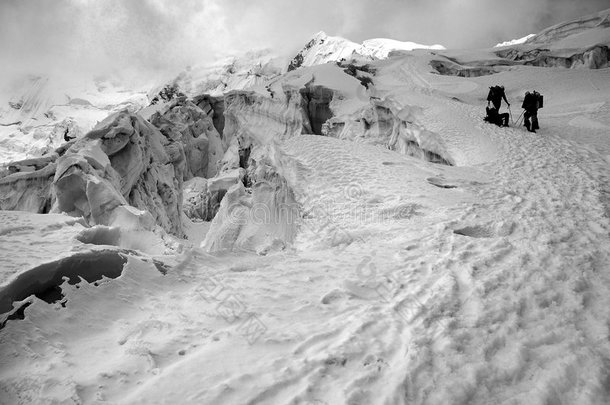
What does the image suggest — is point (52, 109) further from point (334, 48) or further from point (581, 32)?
point (581, 32)

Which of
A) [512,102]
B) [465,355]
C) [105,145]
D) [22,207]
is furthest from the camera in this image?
[512,102]

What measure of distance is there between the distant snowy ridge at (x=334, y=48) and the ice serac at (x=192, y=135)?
240 ft

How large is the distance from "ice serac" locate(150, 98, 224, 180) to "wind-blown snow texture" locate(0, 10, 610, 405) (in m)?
21.4

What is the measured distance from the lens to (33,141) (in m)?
103

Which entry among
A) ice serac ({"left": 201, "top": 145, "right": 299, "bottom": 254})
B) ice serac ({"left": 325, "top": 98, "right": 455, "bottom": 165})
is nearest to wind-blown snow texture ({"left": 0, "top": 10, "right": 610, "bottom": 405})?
Result: ice serac ({"left": 201, "top": 145, "right": 299, "bottom": 254})

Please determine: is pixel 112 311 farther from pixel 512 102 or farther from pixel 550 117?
pixel 512 102

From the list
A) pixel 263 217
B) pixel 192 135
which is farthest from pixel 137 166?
pixel 192 135

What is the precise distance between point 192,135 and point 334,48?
311 feet

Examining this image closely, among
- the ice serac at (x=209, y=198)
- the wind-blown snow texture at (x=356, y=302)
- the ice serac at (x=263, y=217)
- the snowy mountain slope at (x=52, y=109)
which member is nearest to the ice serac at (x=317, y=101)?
the ice serac at (x=209, y=198)

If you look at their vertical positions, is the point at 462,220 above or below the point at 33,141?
below

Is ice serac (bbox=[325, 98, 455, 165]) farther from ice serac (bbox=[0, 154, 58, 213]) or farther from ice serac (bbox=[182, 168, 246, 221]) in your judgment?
ice serac (bbox=[0, 154, 58, 213])

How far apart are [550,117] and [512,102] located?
4.32 meters

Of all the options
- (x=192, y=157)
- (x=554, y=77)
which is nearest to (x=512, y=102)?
(x=554, y=77)

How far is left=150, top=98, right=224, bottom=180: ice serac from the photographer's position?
2619 cm
